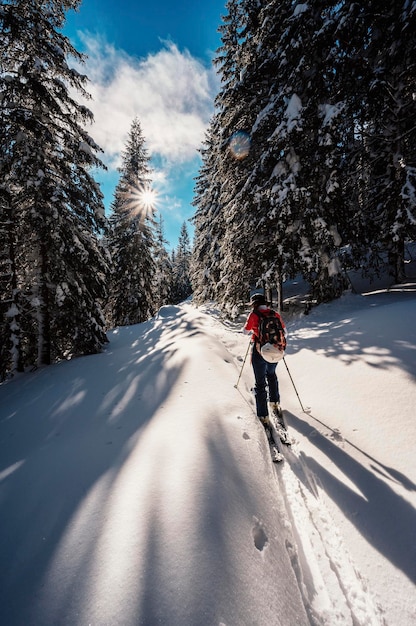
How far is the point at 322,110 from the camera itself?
8.70 m

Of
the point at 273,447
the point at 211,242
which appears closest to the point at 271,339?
the point at 273,447

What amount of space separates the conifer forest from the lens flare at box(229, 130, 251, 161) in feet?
0.31

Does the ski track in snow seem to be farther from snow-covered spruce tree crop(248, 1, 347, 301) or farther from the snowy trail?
snow-covered spruce tree crop(248, 1, 347, 301)

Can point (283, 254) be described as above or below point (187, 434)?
above

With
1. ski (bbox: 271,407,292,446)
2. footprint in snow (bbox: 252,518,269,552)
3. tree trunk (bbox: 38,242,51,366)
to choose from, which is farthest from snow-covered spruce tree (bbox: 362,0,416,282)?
tree trunk (bbox: 38,242,51,366)

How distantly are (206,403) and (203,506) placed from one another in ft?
7.59

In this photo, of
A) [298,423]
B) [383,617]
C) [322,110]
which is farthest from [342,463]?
[322,110]

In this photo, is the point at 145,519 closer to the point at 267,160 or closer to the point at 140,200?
the point at 267,160

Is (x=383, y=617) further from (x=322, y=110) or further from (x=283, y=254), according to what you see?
(x=322, y=110)

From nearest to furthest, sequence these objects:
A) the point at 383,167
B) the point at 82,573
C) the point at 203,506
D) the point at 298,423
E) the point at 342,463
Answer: the point at 82,573, the point at 203,506, the point at 342,463, the point at 298,423, the point at 383,167

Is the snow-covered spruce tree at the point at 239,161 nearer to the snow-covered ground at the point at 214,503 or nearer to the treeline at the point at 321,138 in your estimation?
the treeline at the point at 321,138

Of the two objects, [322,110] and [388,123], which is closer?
[322,110]

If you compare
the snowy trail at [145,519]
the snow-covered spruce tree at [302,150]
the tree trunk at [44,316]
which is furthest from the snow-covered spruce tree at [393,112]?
the tree trunk at [44,316]

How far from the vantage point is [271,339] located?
4777mm
